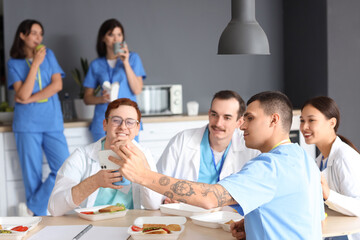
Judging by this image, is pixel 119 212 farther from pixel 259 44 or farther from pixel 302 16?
pixel 302 16

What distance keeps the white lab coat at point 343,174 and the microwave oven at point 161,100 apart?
2.38 metres

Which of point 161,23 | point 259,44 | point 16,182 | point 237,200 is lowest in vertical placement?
point 16,182

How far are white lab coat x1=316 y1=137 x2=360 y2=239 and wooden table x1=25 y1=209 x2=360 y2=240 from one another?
0.23ft

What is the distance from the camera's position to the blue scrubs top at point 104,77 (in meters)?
4.24

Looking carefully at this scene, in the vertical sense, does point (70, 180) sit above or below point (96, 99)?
below

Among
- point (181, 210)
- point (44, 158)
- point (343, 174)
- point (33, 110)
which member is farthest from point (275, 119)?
point (44, 158)

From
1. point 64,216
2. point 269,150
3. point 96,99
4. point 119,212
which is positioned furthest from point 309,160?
point 96,99

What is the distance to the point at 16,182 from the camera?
4.34 meters

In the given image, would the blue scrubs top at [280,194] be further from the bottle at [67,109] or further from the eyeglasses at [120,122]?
the bottle at [67,109]

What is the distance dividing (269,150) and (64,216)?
3.24ft

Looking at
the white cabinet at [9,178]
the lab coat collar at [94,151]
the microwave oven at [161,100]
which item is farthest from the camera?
the microwave oven at [161,100]

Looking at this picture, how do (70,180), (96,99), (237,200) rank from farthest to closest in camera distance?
1. (96,99)
2. (70,180)
3. (237,200)

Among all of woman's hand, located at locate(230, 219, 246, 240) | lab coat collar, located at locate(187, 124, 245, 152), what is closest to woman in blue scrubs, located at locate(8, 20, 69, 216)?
lab coat collar, located at locate(187, 124, 245, 152)

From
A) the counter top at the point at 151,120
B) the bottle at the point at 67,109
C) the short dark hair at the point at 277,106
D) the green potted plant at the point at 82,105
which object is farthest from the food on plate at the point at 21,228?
the bottle at the point at 67,109
